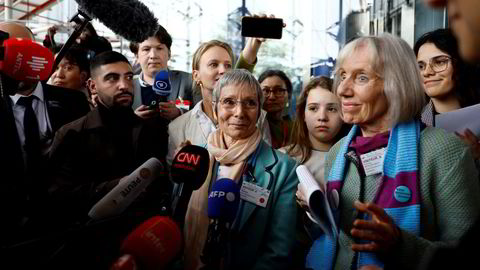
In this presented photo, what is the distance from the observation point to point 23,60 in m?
1.39

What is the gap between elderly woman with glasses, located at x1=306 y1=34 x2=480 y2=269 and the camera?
1215 millimetres

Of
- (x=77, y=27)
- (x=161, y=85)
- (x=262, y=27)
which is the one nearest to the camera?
(x=77, y=27)

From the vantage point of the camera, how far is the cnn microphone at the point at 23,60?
4.47 feet

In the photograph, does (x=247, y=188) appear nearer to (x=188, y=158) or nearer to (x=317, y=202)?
(x=188, y=158)

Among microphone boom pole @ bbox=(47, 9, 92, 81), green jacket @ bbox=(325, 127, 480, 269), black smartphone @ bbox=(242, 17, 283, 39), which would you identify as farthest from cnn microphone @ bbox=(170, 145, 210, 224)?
black smartphone @ bbox=(242, 17, 283, 39)

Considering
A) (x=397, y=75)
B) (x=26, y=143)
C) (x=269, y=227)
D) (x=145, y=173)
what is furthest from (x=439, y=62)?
(x=26, y=143)

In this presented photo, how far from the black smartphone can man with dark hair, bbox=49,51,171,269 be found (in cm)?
65

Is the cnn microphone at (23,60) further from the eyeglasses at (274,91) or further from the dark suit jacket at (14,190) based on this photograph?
the eyeglasses at (274,91)

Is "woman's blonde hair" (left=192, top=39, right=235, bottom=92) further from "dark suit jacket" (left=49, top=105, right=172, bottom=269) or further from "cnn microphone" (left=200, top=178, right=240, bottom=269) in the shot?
"cnn microphone" (left=200, top=178, right=240, bottom=269)

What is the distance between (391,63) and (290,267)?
83cm

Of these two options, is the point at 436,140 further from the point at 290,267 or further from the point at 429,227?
the point at 290,267

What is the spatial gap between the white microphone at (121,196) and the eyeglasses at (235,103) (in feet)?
2.26

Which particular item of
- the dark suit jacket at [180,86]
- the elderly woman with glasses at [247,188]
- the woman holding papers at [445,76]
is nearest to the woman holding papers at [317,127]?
the elderly woman with glasses at [247,188]

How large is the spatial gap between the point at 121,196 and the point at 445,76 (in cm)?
137
